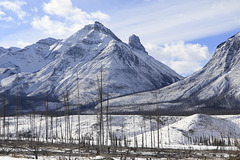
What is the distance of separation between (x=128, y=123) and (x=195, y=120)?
35542 millimetres

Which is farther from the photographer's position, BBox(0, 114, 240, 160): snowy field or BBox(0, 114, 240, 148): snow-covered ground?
BBox(0, 114, 240, 148): snow-covered ground

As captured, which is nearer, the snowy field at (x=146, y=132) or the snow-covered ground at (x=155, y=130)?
the snowy field at (x=146, y=132)

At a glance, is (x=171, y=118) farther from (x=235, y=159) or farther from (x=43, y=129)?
(x=235, y=159)

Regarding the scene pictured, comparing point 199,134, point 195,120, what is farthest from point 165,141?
point 195,120

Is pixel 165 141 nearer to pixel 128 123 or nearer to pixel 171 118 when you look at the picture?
pixel 128 123

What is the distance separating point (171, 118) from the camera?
15538 centimetres

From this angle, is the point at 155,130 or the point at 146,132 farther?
the point at 155,130

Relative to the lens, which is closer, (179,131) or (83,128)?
(179,131)

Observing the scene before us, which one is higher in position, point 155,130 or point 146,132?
point 155,130

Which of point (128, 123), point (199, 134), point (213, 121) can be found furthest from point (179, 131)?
point (128, 123)

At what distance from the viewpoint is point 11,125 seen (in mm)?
161500

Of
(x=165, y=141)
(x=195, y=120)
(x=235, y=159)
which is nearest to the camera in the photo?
(x=235, y=159)

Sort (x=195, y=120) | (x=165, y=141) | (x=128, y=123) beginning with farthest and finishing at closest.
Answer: (x=128, y=123) → (x=195, y=120) → (x=165, y=141)

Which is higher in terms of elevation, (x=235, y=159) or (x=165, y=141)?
→ (x=235, y=159)
